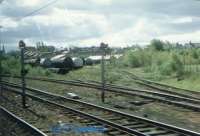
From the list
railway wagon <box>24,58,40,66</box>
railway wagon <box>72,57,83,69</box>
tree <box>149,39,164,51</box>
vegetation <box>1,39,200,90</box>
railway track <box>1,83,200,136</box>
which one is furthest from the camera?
tree <box>149,39,164,51</box>

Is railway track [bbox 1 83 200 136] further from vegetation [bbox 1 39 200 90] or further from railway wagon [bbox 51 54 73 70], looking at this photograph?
railway wagon [bbox 51 54 73 70]

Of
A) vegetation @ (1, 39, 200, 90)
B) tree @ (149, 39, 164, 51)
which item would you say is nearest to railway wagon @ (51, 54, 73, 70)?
vegetation @ (1, 39, 200, 90)

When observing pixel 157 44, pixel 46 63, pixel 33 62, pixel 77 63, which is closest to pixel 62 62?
pixel 77 63

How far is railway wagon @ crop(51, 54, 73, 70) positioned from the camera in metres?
57.2

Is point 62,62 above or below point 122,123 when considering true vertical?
above

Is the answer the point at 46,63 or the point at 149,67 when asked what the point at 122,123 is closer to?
the point at 149,67

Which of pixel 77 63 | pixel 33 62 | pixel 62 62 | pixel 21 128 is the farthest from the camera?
pixel 33 62

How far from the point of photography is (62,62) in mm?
57344

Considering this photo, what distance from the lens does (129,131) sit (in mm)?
14086

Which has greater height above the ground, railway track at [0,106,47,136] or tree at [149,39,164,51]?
tree at [149,39,164,51]

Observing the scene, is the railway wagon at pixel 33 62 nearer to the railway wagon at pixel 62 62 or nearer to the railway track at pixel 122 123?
the railway wagon at pixel 62 62

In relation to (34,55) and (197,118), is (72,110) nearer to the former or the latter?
(197,118)

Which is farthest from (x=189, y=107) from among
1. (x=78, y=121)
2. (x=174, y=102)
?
(x=78, y=121)

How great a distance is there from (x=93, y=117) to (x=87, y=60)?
57051 mm
